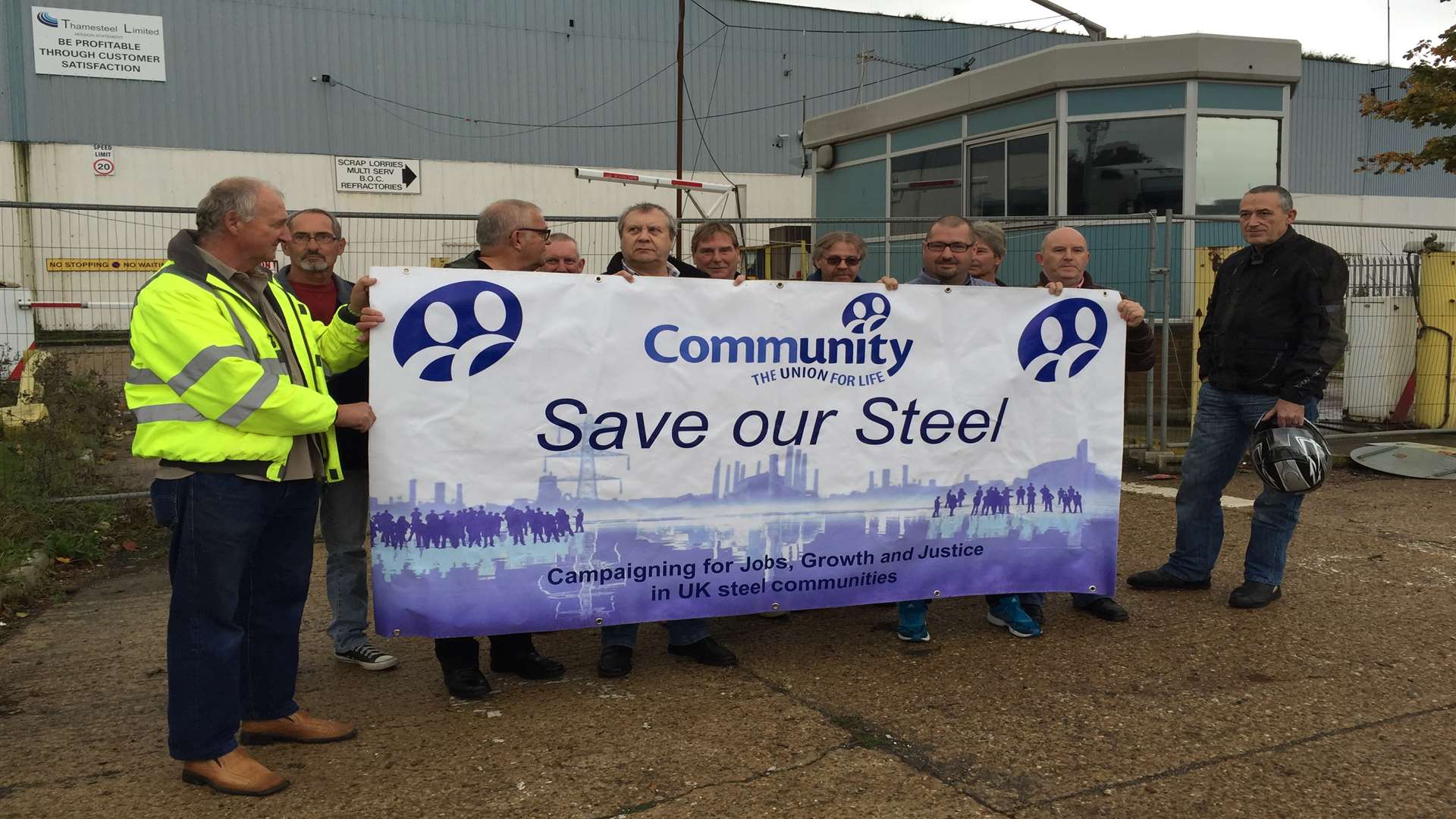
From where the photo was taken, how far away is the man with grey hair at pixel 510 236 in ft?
13.4

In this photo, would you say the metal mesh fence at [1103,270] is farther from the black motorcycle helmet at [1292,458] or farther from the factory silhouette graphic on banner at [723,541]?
the factory silhouette graphic on banner at [723,541]

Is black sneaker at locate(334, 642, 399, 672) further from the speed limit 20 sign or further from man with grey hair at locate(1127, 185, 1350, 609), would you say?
the speed limit 20 sign

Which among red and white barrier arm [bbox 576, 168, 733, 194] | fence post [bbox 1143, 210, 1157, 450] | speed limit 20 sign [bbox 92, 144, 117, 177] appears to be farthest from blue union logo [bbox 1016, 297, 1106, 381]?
speed limit 20 sign [bbox 92, 144, 117, 177]

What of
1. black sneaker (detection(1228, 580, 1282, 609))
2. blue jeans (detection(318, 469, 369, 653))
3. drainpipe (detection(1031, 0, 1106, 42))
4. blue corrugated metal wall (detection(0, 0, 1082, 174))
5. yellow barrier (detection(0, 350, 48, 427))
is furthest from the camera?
blue corrugated metal wall (detection(0, 0, 1082, 174))

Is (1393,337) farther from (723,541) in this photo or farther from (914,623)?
(723,541)

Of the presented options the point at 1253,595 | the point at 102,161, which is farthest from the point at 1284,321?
the point at 102,161

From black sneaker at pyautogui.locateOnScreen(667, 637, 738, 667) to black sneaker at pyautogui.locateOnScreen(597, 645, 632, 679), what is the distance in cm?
25

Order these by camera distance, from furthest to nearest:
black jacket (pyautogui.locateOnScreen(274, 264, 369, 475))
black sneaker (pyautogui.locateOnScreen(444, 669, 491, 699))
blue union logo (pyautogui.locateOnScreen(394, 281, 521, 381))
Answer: black jacket (pyautogui.locateOnScreen(274, 264, 369, 475))
black sneaker (pyautogui.locateOnScreen(444, 669, 491, 699))
blue union logo (pyautogui.locateOnScreen(394, 281, 521, 381))

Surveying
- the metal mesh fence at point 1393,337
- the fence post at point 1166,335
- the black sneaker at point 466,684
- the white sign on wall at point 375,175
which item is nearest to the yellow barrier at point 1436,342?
the metal mesh fence at point 1393,337

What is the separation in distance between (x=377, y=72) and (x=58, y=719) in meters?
27.5

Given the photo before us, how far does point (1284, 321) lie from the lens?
5.11m

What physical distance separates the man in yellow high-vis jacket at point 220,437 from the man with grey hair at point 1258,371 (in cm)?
413

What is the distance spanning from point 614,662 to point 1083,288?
2.62 metres

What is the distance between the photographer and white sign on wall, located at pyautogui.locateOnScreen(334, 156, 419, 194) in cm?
2822
